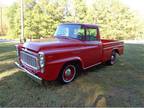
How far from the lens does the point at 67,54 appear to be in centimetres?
468

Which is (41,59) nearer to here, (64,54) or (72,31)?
(64,54)

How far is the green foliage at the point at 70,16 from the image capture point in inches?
1117

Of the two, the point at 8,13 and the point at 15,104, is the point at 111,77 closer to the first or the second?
the point at 15,104

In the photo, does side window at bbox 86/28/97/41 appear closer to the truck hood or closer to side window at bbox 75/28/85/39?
side window at bbox 75/28/85/39

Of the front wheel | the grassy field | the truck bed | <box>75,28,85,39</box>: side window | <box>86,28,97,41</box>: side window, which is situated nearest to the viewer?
the grassy field

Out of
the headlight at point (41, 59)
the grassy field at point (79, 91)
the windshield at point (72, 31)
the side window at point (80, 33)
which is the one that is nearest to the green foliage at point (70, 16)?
the windshield at point (72, 31)

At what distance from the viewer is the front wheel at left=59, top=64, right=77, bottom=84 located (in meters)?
4.78

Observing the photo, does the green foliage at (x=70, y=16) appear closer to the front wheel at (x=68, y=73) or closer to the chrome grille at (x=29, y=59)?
the chrome grille at (x=29, y=59)

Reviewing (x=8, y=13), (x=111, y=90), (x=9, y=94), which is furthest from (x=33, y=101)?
(x=8, y=13)

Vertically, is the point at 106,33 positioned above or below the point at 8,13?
below

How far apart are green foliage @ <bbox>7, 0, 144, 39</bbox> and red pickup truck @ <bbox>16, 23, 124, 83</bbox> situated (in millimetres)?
22870

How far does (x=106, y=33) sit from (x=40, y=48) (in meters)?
29.0

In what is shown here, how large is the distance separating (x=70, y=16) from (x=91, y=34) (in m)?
24.7

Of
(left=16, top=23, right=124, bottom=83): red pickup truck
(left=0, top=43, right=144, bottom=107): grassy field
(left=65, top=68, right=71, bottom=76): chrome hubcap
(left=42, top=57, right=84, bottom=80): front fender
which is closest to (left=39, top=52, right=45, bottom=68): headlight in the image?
(left=16, top=23, right=124, bottom=83): red pickup truck
